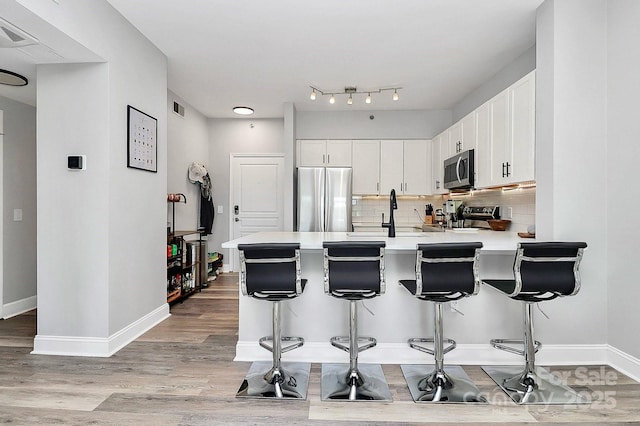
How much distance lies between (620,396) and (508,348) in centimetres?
64

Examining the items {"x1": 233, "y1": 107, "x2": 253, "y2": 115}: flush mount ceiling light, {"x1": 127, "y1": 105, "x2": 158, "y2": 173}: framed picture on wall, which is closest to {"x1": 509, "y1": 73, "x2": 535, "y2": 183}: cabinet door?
{"x1": 127, "y1": 105, "x2": 158, "y2": 173}: framed picture on wall

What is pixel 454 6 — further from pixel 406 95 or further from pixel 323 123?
pixel 323 123

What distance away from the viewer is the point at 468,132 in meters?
4.20

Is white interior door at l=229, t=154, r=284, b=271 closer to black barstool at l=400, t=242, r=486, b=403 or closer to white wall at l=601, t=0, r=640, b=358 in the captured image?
black barstool at l=400, t=242, r=486, b=403

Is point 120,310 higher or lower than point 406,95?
lower

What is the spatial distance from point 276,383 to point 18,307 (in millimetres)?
3622

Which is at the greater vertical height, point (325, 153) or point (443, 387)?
point (325, 153)

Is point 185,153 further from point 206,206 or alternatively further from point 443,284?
point 443,284

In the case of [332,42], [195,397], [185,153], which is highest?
[332,42]

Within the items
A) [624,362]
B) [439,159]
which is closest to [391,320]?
[624,362]

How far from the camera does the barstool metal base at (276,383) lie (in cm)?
226

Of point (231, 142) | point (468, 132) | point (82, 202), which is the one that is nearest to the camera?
point (82, 202)

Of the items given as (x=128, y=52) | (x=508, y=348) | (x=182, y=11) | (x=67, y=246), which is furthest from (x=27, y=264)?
(x=508, y=348)

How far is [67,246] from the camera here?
2.88 metres
